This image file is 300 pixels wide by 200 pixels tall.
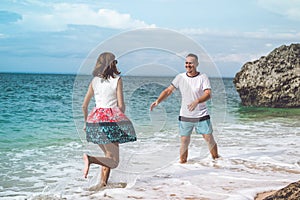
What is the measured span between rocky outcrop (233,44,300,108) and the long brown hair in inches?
673

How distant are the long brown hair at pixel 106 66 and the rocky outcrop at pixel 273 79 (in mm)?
17104

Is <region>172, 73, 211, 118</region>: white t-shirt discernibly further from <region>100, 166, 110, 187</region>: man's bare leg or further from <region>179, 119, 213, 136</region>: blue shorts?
<region>100, 166, 110, 187</region>: man's bare leg

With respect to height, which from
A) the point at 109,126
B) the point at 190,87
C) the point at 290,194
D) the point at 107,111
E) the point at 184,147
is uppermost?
the point at 190,87

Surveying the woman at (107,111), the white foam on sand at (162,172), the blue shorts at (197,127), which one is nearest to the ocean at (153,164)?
the white foam on sand at (162,172)

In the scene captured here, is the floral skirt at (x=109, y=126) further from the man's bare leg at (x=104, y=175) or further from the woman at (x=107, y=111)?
the man's bare leg at (x=104, y=175)

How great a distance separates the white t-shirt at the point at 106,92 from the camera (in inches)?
191

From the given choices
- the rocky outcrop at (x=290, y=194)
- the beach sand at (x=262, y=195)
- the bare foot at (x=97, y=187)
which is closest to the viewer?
the rocky outcrop at (x=290, y=194)

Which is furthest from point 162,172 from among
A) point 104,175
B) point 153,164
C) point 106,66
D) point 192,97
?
point 106,66

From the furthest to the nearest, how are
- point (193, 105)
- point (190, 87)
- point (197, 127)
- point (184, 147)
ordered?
point (184, 147), point (197, 127), point (190, 87), point (193, 105)

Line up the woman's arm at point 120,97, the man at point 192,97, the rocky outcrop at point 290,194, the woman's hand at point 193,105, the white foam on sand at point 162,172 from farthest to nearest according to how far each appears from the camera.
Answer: the man at point 192,97 < the woman's hand at point 193,105 < the white foam on sand at point 162,172 < the woman's arm at point 120,97 < the rocky outcrop at point 290,194

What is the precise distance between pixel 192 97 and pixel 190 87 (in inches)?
5.7

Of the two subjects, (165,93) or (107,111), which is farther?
(165,93)

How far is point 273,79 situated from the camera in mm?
20828

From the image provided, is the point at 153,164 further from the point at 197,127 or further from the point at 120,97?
the point at 120,97
